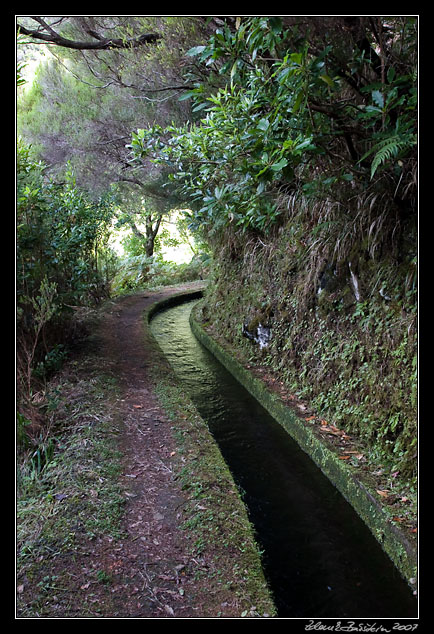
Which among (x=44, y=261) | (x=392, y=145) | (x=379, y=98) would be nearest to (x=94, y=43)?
(x=44, y=261)

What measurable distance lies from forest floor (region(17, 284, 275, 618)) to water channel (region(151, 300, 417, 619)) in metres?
0.30

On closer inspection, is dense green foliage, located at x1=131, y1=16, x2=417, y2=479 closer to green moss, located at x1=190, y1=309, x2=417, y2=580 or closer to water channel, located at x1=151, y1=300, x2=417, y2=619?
green moss, located at x1=190, y1=309, x2=417, y2=580

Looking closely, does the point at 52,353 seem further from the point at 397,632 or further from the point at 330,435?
the point at 397,632

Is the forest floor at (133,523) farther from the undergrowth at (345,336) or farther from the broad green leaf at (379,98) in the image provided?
the broad green leaf at (379,98)

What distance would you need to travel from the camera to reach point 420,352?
3.05m

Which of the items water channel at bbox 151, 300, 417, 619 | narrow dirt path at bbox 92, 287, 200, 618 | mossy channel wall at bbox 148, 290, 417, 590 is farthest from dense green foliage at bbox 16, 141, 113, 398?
mossy channel wall at bbox 148, 290, 417, 590

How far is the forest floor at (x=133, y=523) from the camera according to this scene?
2469mm

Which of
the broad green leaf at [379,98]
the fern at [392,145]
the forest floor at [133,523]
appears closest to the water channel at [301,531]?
the forest floor at [133,523]

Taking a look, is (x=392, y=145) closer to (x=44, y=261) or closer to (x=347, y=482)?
(x=347, y=482)

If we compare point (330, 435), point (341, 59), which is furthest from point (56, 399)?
point (341, 59)

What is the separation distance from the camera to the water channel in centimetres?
278

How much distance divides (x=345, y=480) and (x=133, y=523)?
203cm

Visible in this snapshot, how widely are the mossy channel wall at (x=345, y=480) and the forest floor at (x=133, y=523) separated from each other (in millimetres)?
1089

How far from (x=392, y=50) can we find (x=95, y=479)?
4.63m
